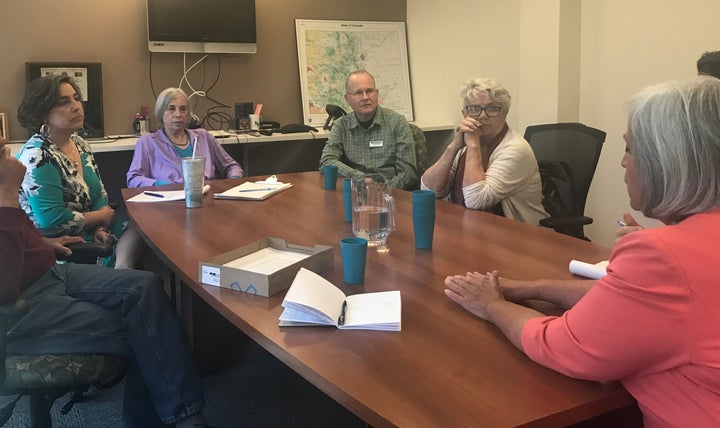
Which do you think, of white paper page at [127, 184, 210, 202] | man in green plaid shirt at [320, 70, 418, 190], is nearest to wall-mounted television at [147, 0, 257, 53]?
man in green plaid shirt at [320, 70, 418, 190]

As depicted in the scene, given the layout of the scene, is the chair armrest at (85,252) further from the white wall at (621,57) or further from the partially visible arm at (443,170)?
the white wall at (621,57)

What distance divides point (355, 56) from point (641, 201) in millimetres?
4350

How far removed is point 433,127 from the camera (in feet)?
15.9

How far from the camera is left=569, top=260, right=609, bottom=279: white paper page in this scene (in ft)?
4.70

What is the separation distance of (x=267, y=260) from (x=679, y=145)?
3.19 ft

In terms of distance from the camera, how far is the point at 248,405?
7.57ft

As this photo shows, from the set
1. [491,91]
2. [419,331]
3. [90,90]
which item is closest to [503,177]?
[491,91]

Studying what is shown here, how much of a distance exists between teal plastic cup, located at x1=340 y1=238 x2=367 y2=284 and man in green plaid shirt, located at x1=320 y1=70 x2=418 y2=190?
7.07ft

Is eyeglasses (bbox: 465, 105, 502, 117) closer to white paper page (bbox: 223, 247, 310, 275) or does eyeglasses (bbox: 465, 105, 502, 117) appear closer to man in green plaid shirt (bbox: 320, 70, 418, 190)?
man in green plaid shirt (bbox: 320, 70, 418, 190)

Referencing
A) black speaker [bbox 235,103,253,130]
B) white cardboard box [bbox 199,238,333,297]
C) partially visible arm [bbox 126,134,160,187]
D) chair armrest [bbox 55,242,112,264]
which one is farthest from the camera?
black speaker [bbox 235,103,253,130]

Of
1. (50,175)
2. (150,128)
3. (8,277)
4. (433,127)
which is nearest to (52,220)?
(50,175)

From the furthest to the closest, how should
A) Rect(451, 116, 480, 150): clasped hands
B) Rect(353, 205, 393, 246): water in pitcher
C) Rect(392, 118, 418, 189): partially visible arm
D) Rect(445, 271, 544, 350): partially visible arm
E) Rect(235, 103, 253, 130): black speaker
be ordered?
Rect(235, 103, 253, 130): black speaker < Rect(392, 118, 418, 189): partially visible arm < Rect(451, 116, 480, 150): clasped hands < Rect(353, 205, 393, 246): water in pitcher < Rect(445, 271, 544, 350): partially visible arm

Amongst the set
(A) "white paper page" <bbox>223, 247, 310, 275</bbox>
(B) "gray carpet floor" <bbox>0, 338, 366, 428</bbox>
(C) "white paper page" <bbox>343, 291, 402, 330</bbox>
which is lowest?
(B) "gray carpet floor" <bbox>0, 338, 366, 428</bbox>

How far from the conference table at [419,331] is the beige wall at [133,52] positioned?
2.50 metres
